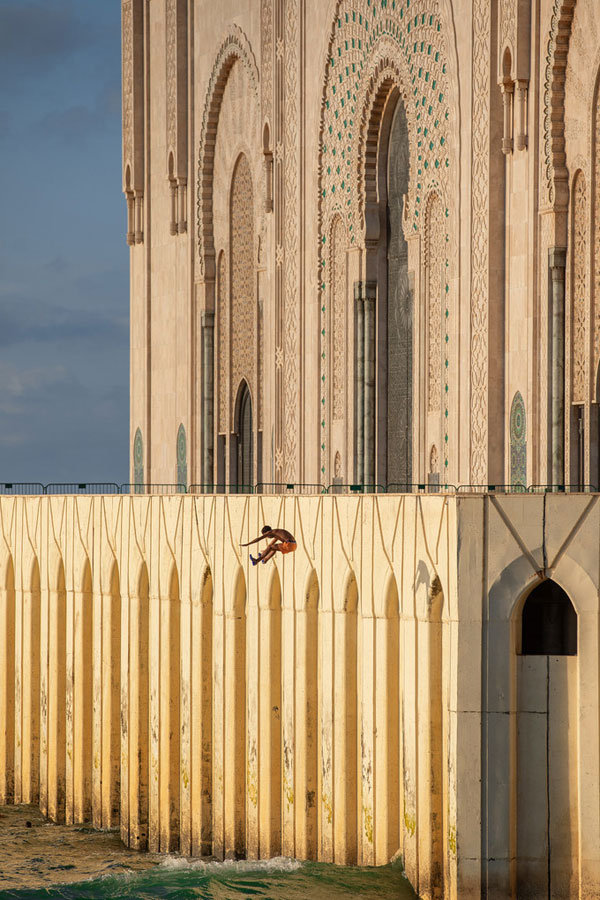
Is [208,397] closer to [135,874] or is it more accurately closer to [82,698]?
[82,698]

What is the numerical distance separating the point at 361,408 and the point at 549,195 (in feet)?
20.8

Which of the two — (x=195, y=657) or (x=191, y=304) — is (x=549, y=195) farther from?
(x=191, y=304)

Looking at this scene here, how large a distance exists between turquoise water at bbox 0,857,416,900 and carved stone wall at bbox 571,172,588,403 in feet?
21.8

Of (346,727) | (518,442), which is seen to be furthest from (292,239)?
(346,727)

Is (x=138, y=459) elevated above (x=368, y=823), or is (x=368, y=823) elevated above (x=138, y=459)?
(x=138, y=459)

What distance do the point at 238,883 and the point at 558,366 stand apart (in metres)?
7.18

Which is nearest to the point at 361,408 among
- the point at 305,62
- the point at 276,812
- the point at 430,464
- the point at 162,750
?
the point at 430,464

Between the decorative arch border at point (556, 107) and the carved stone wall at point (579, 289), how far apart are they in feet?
0.62

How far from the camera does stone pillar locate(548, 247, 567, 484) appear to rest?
57.4ft

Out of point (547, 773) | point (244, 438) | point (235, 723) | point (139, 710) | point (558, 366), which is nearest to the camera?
point (547, 773)

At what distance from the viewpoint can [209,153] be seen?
96.7ft

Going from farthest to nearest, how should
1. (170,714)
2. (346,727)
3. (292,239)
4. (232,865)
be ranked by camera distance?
(292,239)
(170,714)
(232,865)
(346,727)

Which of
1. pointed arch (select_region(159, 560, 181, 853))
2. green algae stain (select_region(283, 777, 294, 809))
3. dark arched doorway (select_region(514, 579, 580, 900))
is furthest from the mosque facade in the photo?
dark arched doorway (select_region(514, 579, 580, 900))

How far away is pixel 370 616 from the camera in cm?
1187
